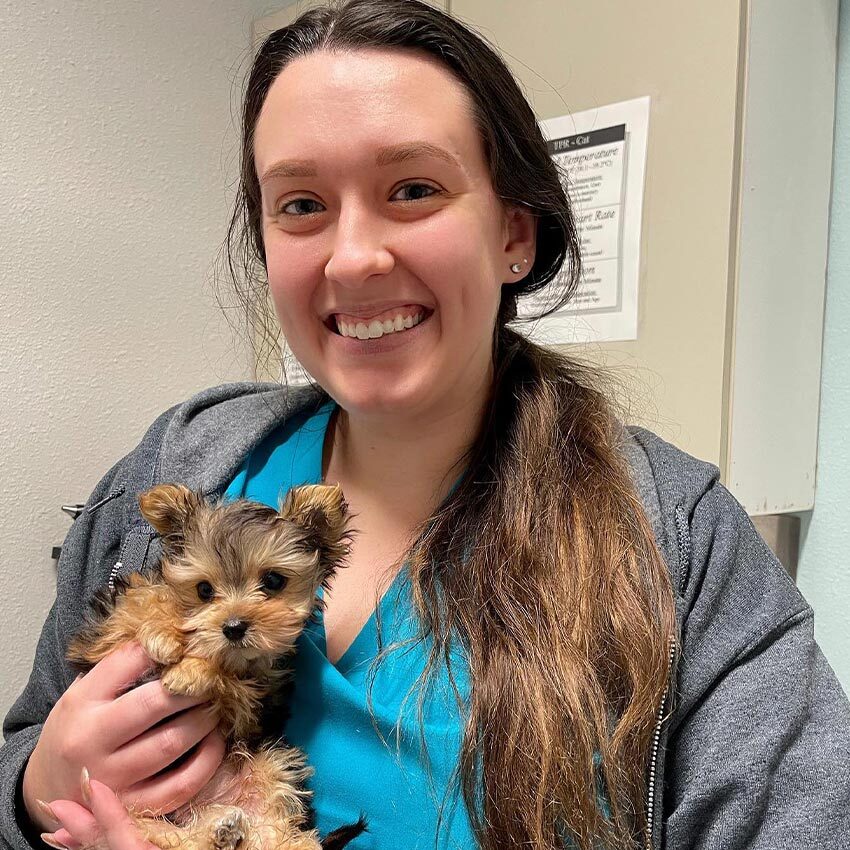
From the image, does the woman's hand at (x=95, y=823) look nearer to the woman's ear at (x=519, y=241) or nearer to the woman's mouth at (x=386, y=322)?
the woman's mouth at (x=386, y=322)

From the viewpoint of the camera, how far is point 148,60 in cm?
209

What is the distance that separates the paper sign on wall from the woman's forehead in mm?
537

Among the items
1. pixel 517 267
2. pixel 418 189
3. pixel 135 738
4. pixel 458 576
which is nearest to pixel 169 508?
pixel 135 738

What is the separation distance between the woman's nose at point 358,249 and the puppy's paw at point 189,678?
50 centimetres

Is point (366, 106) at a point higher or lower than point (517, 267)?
higher

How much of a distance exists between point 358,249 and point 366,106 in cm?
18

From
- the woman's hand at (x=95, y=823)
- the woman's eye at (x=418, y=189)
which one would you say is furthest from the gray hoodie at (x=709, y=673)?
the woman's eye at (x=418, y=189)

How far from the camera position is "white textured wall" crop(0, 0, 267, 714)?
1860 mm

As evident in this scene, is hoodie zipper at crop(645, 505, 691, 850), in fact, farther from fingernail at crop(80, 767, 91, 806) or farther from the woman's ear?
fingernail at crop(80, 767, 91, 806)

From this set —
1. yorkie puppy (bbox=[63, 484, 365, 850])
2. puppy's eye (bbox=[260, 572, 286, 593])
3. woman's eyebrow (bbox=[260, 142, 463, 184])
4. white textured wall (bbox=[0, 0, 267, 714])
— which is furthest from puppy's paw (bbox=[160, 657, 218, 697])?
white textured wall (bbox=[0, 0, 267, 714])

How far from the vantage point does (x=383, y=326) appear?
106cm

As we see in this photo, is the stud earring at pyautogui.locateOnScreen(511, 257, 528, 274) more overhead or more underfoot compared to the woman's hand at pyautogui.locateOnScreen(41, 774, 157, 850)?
more overhead

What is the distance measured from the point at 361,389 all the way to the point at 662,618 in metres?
0.48

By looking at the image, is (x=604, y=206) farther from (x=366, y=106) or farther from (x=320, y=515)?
(x=320, y=515)
